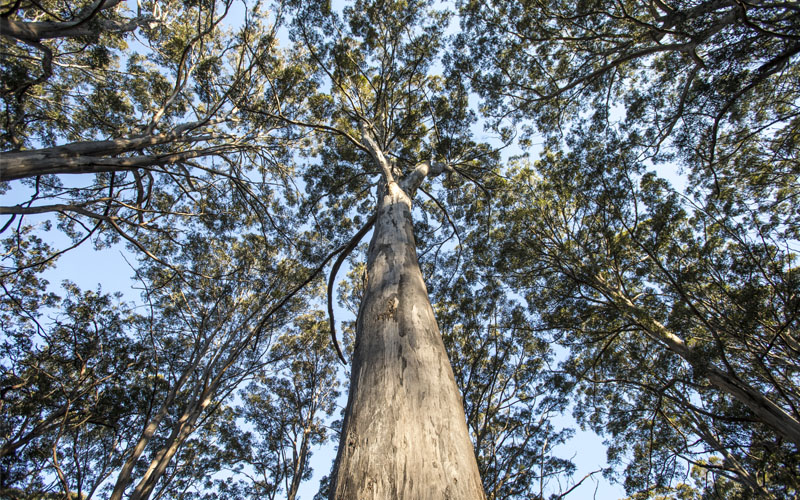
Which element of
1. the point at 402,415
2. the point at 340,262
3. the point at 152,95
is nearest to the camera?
the point at 402,415

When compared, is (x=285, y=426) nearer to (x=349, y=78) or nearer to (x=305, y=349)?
(x=305, y=349)

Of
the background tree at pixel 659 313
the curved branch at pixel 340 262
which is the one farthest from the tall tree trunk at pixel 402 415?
the background tree at pixel 659 313

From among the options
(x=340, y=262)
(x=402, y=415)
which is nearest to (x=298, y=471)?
(x=340, y=262)

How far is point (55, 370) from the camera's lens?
645cm

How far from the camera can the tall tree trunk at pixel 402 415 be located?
2.83ft

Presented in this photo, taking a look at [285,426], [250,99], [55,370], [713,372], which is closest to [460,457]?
[713,372]

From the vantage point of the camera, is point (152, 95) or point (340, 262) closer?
point (340, 262)

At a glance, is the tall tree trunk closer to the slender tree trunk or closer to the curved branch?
the curved branch

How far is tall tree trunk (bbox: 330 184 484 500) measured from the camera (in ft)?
2.83

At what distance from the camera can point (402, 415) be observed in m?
1.05

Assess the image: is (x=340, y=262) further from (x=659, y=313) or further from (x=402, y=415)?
(x=659, y=313)

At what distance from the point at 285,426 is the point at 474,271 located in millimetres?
6793

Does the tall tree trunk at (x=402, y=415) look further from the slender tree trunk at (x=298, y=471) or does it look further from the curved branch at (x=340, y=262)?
the slender tree trunk at (x=298, y=471)

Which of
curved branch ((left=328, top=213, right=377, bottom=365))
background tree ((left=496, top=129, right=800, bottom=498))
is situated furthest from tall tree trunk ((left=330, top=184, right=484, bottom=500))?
background tree ((left=496, top=129, right=800, bottom=498))
